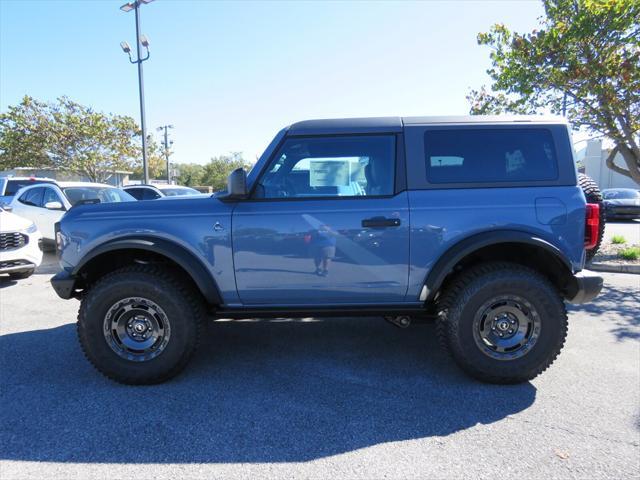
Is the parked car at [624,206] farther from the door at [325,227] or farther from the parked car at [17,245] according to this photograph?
the parked car at [17,245]

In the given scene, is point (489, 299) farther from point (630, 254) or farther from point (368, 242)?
point (630, 254)

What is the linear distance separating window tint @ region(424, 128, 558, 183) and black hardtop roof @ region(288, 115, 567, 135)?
0.27 feet

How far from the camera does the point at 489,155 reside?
3.03 meters

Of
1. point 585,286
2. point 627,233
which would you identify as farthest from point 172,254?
point 627,233

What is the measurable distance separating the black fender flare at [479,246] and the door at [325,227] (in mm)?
244

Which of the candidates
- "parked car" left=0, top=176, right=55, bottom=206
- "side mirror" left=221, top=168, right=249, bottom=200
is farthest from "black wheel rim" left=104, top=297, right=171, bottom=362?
"parked car" left=0, top=176, right=55, bottom=206

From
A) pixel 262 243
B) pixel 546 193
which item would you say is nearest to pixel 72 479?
pixel 262 243

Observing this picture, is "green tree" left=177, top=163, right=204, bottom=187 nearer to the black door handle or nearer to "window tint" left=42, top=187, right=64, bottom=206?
"window tint" left=42, top=187, right=64, bottom=206

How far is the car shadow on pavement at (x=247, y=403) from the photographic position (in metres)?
2.35

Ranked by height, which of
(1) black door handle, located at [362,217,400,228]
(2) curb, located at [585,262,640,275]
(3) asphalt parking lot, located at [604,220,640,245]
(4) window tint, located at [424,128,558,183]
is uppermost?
(4) window tint, located at [424,128,558,183]

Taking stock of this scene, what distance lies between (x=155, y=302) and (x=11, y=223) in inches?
197

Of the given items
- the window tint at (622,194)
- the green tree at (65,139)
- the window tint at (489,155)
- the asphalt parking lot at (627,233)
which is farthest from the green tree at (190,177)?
the window tint at (489,155)

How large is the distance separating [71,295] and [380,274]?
2509 millimetres

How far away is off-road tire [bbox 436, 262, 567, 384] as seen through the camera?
115 inches
